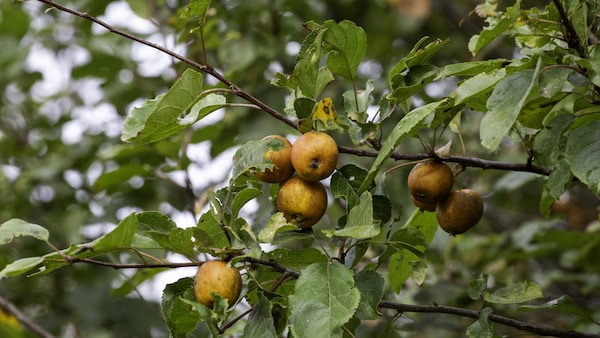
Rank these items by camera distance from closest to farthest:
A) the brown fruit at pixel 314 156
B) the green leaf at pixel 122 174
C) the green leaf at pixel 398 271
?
the brown fruit at pixel 314 156
the green leaf at pixel 398 271
the green leaf at pixel 122 174

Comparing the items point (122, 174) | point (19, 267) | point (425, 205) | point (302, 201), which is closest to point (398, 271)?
point (425, 205)

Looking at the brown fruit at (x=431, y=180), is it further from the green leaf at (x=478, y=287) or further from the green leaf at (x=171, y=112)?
the green leaf at (x=171, y=112)

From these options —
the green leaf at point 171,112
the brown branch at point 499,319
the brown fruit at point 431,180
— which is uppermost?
the green leaf at point 171,112

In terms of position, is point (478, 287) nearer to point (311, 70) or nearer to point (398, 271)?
point (398, 271)

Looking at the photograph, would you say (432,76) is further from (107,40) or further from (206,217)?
(107,40)

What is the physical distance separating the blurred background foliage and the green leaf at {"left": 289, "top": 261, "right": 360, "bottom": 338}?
1.11m

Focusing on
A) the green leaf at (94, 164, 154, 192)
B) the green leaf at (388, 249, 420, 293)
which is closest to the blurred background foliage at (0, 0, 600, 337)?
the green leaf at (94, 164, 154, 192)

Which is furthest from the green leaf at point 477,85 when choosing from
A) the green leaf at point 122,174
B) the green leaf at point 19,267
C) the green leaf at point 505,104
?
the green leaf at point 122,174

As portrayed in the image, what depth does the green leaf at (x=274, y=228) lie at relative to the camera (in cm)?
106

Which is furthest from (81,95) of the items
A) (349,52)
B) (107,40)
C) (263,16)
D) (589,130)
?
(589,130)

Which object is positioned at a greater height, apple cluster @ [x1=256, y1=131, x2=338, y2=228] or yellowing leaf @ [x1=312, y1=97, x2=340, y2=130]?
yellowing leaf @ [x1=312, y1=97, x2=340, y2=130]

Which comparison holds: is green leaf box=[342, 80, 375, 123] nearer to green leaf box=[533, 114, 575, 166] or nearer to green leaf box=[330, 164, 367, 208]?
green leaf box=[330, 164, 367, 208]

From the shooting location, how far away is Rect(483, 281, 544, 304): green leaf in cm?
125

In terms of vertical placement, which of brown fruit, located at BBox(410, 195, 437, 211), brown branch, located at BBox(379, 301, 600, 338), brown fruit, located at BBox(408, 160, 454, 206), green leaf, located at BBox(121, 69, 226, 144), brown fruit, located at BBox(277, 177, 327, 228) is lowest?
brown branch, located at BBox(379, 301, 600, 338)
